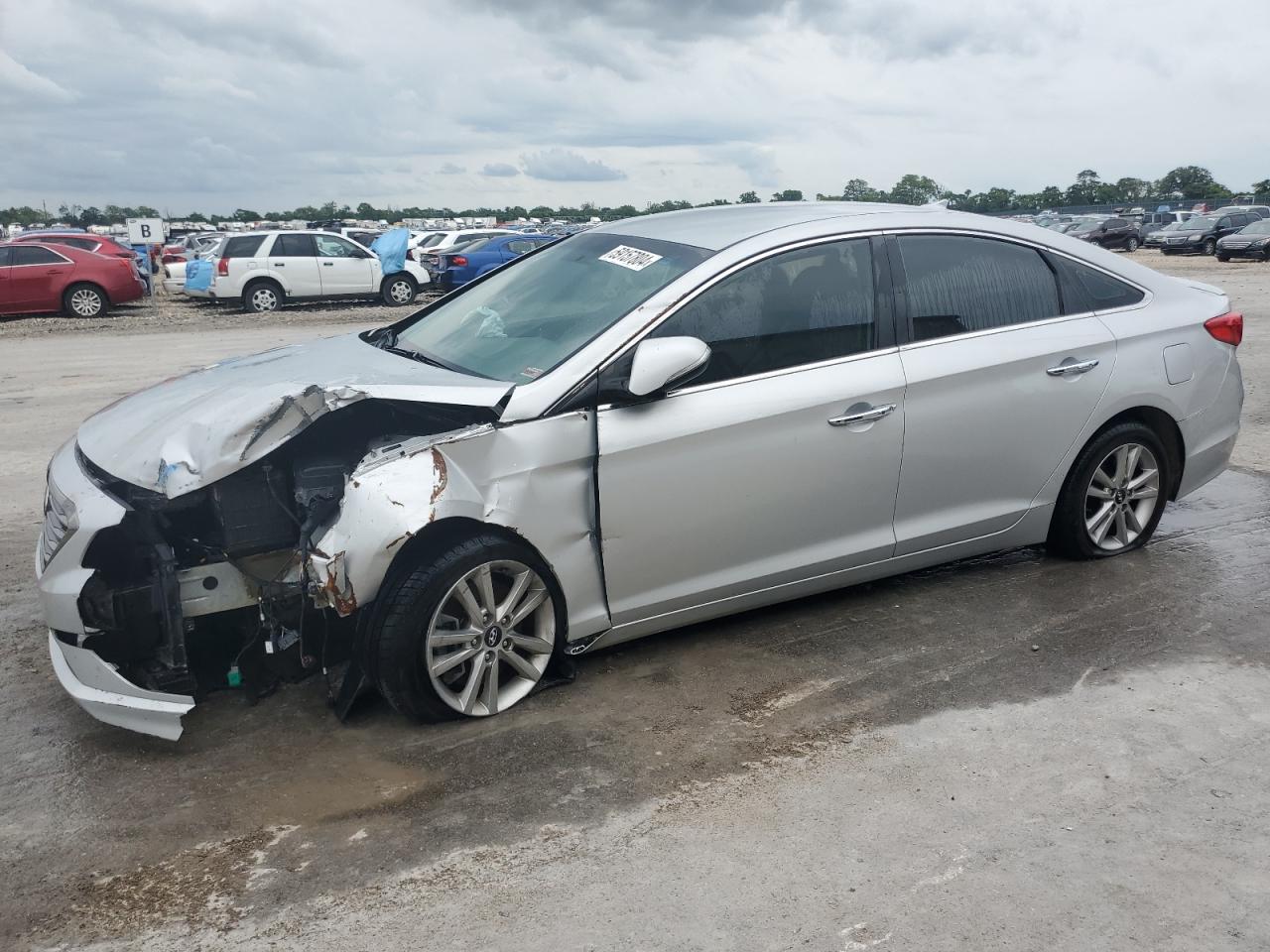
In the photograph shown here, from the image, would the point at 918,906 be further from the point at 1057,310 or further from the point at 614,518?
the point at 1057,310

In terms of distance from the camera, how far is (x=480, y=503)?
3639mm

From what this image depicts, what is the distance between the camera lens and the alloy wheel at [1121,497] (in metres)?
5.10

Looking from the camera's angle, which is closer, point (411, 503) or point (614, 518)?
point (411, 503)

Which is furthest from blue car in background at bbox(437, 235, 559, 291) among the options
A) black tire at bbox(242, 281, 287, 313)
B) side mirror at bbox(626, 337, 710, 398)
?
side mirror at bbox(626, 337, 710, 398)

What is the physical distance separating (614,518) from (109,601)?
1.66 m

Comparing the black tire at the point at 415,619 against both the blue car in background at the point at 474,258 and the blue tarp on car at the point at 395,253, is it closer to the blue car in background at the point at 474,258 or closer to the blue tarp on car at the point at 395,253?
the blue car in background at the point at 474,258

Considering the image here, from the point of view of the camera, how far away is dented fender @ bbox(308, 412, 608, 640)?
3.50 metres

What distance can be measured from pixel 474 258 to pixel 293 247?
3.66m

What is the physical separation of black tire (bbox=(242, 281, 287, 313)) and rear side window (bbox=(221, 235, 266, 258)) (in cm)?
57

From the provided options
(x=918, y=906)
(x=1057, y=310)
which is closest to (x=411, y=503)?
(x=918, y=906)

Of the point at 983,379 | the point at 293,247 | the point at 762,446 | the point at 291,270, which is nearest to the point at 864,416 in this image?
the point at 762,446

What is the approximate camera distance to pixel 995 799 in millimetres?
3344

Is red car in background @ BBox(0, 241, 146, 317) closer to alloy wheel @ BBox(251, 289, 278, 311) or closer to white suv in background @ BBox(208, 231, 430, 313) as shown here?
white suv in background @ BBox(208, 231, 430, 313)

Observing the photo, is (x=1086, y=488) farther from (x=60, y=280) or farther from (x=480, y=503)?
(x=60, y=280)
